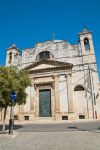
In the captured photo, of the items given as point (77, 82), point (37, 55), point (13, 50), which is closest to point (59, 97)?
point (77, 82)

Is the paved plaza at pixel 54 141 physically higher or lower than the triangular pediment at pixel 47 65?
lower

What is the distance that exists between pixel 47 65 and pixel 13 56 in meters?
6.78

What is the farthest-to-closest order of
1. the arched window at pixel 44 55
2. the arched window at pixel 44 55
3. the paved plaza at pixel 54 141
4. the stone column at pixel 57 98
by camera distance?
the arched window at pixel 44 55, the arched window at pixel 44 55, the stone column at pixel 57 98, the paved plaza at pixel 54 141

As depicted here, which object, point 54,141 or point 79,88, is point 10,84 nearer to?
point 54,141

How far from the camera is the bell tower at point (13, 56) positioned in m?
24.9

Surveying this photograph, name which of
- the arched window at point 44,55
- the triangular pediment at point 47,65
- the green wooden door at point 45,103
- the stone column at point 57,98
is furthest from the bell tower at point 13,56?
Answer: the stone column at point 57,98

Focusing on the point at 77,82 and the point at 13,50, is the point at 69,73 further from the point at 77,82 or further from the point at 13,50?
the point at 13,50

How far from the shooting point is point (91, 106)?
18.7 meters

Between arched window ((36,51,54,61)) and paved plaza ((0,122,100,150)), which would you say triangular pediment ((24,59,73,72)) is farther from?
paved plaza ((0,122,100,150))

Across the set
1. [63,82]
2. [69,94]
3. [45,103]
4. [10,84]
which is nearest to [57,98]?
[69,94]

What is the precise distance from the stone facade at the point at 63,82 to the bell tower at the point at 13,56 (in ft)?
5.74

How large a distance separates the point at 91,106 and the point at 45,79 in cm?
740

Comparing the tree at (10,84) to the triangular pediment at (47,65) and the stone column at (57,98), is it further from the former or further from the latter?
the triangular pediment at (47,65)

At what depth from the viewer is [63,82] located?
2077 cm
